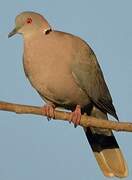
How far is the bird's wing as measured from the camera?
6.72 metres

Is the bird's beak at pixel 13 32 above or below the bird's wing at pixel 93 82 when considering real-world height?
above

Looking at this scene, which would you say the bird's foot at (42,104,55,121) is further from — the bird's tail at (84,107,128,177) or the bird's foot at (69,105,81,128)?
the bird's tail at (84,107,128,177)

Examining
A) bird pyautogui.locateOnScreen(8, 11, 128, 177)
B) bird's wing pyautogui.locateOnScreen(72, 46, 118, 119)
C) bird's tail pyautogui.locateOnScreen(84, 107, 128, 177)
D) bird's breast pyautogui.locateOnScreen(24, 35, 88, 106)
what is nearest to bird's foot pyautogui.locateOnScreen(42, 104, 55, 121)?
bird pyautogui.locateOnScreen(8, 11, 128, 177)

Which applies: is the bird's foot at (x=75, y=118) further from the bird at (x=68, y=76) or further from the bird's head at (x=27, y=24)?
the bird's head at (x=27, y=24)

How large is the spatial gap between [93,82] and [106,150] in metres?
0.88

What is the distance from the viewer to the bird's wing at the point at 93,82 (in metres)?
6.72

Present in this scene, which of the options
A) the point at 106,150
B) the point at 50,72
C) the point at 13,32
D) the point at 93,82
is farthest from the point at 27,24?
the point at 106,150

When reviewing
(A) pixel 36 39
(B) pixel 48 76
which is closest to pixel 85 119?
(B) pixel 48 76

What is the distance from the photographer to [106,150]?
7.27 metres

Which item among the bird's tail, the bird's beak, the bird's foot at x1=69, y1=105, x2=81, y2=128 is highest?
the bird's beak

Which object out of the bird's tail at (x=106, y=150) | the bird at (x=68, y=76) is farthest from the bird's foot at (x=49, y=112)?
the bird's tail at (x=106, y=150)

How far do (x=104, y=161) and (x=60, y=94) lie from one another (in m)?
1.20

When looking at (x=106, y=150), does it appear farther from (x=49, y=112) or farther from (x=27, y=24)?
(x=27, y=24)

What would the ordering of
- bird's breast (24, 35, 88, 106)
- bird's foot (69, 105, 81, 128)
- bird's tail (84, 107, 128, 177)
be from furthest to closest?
1. bird's tail (84, 107, 128, 177)
2. bird's breast (24, 35, 88, 106)
3. bird's foot (69, 105, 81, 128)
